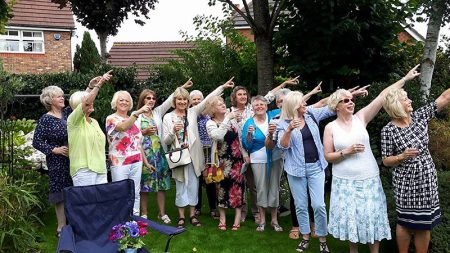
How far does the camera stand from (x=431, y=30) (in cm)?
714

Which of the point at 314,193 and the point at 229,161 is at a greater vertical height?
the point at 229,161

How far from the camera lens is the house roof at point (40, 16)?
70.6ft

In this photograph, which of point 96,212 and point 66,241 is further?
point 96,212

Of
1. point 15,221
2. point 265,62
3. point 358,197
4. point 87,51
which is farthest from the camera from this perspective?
point 87,51

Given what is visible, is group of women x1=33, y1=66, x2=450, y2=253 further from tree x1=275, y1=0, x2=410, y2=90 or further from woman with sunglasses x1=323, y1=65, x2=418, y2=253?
tree x1=275, y1=0, x2=410, y2=90

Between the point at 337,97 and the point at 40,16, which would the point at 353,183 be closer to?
the point at 337,97

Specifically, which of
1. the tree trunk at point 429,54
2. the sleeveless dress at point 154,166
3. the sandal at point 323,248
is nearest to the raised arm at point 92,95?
the sleeveless dress at point 154,166

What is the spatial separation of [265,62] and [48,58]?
52.5 ft

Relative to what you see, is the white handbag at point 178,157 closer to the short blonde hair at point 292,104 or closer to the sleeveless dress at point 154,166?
the sleeveless dress at point 154,166

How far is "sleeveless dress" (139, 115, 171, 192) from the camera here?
20.4 feet

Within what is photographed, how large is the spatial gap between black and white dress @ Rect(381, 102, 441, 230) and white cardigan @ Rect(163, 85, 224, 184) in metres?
2.36

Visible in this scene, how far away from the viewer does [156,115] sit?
251 inches

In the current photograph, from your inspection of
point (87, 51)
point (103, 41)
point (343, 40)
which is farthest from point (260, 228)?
point (87, 51)

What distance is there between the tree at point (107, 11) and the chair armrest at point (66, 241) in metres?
5.45
